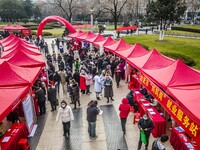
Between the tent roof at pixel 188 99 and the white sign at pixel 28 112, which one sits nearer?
the tent roof at pixel 188 99

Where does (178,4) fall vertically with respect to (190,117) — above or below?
above

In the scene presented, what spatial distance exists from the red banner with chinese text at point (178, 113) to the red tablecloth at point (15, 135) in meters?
5.40

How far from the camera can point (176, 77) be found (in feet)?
29.6

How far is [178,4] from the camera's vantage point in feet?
87.1

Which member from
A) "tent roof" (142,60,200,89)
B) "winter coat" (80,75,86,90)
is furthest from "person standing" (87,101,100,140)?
"winter coat" (80,75,86,90)

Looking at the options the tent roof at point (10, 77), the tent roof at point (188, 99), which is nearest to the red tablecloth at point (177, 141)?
the tent roof at point (188, 99)

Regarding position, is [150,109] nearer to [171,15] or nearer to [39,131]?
[39,131]

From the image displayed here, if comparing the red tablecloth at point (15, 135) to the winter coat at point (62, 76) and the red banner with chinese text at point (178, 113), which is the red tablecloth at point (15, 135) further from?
the red banner with chinese text at point (178, 113)

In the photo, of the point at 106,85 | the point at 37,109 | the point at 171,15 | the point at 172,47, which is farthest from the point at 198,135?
the point at 171,15

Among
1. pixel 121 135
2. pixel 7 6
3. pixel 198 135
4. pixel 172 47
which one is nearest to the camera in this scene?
pixel 198 135

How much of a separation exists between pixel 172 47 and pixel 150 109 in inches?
702

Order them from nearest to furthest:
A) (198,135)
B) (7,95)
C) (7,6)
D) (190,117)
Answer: (198,135)
(190,117)
(7,95)
(7,6)

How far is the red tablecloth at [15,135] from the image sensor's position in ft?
22.9

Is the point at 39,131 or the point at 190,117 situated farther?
the point at 39,131
